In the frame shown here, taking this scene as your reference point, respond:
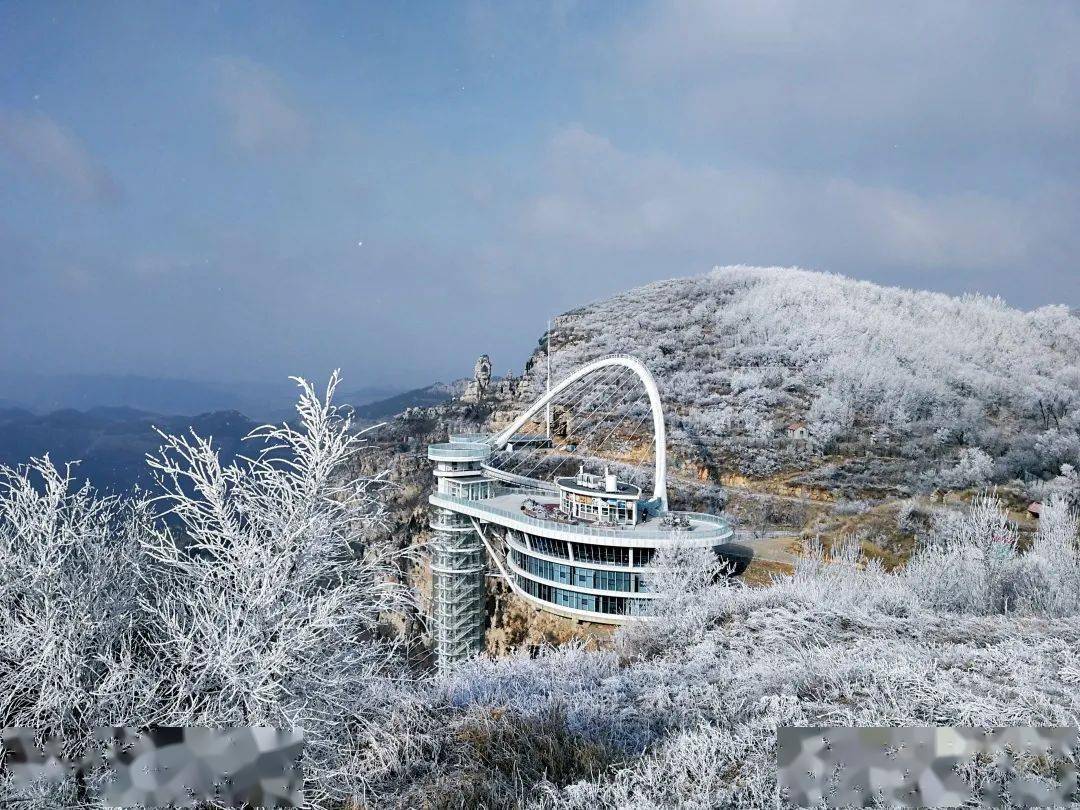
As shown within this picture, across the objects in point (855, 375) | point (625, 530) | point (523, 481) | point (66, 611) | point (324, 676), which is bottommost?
point (625, 530)

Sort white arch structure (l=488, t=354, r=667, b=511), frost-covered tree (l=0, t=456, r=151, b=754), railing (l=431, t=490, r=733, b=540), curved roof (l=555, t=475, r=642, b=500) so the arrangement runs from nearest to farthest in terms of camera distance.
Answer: frost-covered tree (l=0, t=456, r=151, b=754) < railing (l=431, t=490, r=733, b=540) < curved roof (l=555, t=475, r=642, b=500) < white arch structure (l=488, t=354, r=667, b=511)

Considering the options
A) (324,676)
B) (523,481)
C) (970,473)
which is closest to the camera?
(324,676)

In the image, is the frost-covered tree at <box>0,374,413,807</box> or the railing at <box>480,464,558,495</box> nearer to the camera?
the frost-covered tree at <box>0,374,413,807</box>

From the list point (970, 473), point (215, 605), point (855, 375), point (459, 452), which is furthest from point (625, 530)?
point (855, 375)

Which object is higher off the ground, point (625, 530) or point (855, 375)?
point (855, 375)

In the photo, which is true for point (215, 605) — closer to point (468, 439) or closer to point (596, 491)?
point (596, 491)

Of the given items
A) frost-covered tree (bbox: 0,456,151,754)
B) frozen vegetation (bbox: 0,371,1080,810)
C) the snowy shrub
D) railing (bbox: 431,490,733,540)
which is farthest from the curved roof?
the snowy shrub

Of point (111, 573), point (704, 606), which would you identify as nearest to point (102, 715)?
point (111, 573)

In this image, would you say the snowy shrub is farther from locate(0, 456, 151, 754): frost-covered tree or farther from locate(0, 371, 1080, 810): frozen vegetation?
locate(0, 456, 151, 754): frost-covered tree

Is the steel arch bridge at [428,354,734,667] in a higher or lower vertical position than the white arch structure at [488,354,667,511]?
lower
